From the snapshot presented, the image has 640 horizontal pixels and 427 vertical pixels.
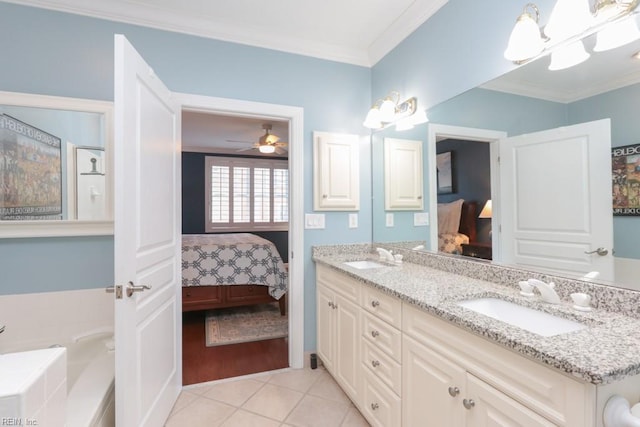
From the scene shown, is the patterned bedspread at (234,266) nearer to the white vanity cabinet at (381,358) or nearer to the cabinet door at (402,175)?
the cabinet door at (402,175)

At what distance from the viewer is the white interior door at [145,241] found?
4.17ft

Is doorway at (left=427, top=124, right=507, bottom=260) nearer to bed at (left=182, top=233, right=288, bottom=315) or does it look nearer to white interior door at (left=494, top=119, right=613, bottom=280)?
white interior door at (left=494, top=119, right=613, bottom=280)

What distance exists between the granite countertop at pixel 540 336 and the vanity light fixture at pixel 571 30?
38.8 inches

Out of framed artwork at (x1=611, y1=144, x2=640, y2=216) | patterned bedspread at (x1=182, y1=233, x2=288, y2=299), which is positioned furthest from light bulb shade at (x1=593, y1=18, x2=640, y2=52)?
patterned bedspread at (x1=182, y1=233, x2=288, y2=299)

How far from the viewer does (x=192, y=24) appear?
2078mm

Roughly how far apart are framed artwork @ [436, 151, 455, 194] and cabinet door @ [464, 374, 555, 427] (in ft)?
3.89

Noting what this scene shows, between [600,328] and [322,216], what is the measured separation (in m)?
1.75

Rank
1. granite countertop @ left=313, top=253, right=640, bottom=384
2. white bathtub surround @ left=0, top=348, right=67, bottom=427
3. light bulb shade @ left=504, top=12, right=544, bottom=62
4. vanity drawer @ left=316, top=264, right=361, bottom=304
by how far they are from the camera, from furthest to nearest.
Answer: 1. vanity drawer @ left=316, top=264, right=361, bottom=304
2. light bulb shade @ left=504, top=12, right=544, bottom=62
3. granite countertop @ left=313, top=253, right=640, bottom=384
4. white bathtub surround @ left=0, top=348, right=67, bottom=427

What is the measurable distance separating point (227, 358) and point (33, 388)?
2096mm

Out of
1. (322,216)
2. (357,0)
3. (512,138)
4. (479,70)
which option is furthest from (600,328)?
(357,0)

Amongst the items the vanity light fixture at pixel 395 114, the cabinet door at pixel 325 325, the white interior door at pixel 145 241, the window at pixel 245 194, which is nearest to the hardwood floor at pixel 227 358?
the white interior door at pixel 145 241

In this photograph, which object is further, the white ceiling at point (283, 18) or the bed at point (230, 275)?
the bed at point (230, 275)

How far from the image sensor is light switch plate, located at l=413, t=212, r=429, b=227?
2090mm

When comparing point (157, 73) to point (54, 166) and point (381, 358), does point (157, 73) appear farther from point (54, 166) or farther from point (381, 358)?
point (381, 358)
